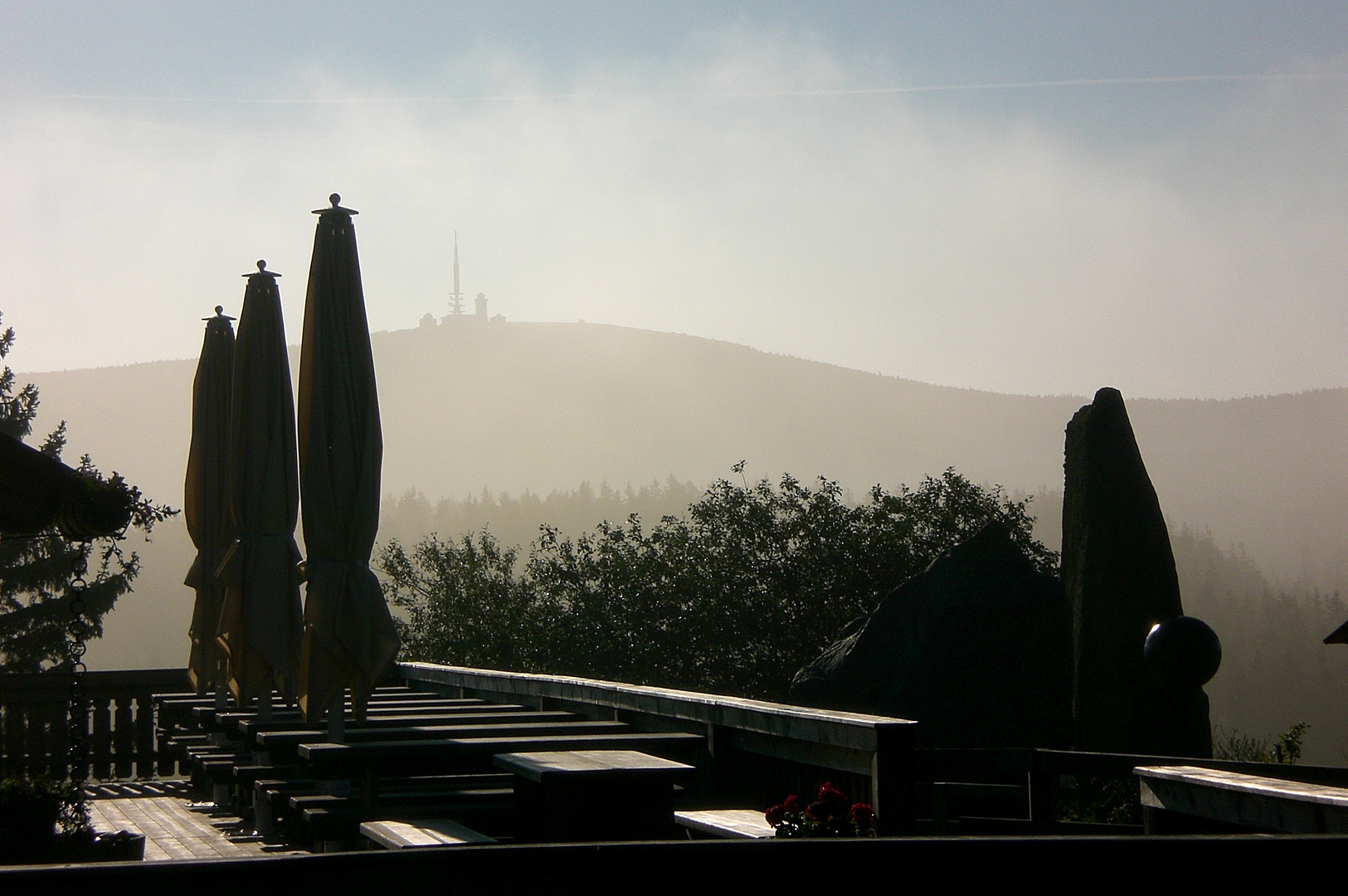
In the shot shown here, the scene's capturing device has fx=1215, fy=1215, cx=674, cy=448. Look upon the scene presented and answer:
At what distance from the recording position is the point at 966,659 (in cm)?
1162

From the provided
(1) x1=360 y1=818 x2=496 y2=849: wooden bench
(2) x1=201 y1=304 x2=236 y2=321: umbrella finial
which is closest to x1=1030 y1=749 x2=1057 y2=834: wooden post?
(1) x1=360 y1=818 x2=496 y2=849: wooden bench

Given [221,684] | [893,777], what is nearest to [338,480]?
[221,684]

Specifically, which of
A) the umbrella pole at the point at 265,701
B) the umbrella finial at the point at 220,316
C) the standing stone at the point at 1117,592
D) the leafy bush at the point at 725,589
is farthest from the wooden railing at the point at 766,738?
the leafy bush at the point at 725,589

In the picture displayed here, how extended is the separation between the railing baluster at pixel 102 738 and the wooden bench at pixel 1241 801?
948 cm

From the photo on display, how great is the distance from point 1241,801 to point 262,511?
604cm

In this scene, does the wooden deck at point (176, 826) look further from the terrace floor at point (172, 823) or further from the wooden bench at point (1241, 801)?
the wooden bench at point (1241, 801)

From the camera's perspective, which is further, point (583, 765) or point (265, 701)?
point (265, 701)

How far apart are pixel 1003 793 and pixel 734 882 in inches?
196

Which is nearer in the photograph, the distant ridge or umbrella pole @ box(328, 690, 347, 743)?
→ umbrella pole @ box(328, 690, 347, 743)

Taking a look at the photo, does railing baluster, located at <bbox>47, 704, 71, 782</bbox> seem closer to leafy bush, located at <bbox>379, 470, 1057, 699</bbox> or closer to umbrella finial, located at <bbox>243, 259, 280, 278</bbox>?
umbrella finial, located at <bbox>243, 259, 280, 278</bbox>

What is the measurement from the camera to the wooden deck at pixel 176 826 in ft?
21.5

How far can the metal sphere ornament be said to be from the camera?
524cm

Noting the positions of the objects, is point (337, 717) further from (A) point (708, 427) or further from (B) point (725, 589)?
(A) point (708, 427)

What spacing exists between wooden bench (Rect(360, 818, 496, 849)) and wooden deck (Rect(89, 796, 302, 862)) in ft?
4.05
